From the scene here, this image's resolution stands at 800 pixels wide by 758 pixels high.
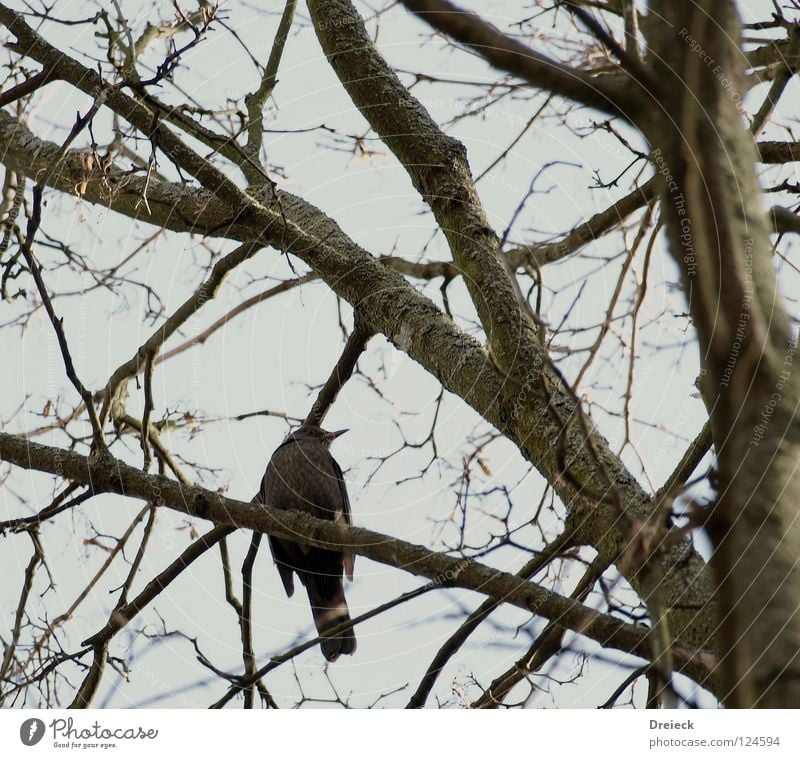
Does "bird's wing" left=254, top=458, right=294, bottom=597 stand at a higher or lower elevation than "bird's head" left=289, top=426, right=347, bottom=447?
lower

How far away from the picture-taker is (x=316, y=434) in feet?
15.2

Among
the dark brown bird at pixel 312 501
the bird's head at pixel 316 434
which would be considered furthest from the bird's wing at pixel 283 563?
the bird's head at pixel 316 434

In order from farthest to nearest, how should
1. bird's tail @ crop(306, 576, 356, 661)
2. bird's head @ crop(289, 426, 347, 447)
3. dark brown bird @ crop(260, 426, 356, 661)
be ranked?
bird's head @ crop(289, 426, 347, 447) → dark brown bird @ crop(260, 426, 356, 661) → bird's tail @ crop(306, 576, 356, 661)

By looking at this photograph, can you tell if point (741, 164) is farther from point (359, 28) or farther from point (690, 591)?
point (359, 28)

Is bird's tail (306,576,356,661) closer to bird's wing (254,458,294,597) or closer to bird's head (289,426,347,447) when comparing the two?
bird's wing (254,458,294,597)

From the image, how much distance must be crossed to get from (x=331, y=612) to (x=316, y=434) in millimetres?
997

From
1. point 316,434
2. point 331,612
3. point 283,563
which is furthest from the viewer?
point 316,434

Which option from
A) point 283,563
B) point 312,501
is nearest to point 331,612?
point 283,563

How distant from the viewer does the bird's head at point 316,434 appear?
14.8 feet

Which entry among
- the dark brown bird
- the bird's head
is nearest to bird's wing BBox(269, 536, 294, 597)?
the dark brown bird

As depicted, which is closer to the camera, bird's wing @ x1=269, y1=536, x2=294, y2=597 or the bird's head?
bird's wing @ x1=269, y1=536, x2=294, y2=597

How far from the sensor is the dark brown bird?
161 inches

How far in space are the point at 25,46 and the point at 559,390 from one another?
2110 mm

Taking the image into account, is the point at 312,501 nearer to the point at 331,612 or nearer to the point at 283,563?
the point at 283,563
